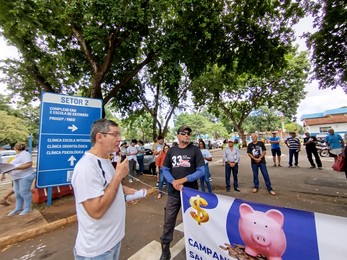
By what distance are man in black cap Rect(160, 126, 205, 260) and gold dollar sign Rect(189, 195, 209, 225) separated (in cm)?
39

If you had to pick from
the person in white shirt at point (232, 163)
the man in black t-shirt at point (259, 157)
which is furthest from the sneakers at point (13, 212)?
the man in black t-shirt at point (259, 157)

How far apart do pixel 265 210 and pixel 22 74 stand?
39.0ft

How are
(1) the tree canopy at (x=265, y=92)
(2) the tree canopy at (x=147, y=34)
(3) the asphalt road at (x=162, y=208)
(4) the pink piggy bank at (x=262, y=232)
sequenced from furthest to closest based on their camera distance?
(1) the tree canopy at (x=265, y=92), (2) the tree canopy at (x=147, y=34), (3) the asphalt road at (x=162, y=208), (4) the pink piggy bank at (x=262, y=232)

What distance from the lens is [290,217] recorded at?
66.6 inches


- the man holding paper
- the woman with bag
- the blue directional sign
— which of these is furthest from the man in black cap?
the woman with bag

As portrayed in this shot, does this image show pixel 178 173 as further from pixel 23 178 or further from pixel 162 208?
pixel 23 178

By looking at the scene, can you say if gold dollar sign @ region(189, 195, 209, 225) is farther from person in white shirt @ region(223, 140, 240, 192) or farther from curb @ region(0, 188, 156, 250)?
person in white shirt @ region(223, 140, 240, 192)

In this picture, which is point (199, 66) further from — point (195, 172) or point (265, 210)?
point (265, 210)

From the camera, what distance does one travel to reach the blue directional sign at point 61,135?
5.20 meters

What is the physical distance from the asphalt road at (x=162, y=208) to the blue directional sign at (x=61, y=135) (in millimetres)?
1561

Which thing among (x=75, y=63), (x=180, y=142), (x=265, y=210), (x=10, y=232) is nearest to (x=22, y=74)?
(x=75, y=63)

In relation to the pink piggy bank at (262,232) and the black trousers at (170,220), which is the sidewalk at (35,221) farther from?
the pink piggy bank at (262,232)

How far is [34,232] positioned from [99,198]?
395 cm

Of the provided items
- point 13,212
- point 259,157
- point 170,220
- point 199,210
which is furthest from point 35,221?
point 259,157
